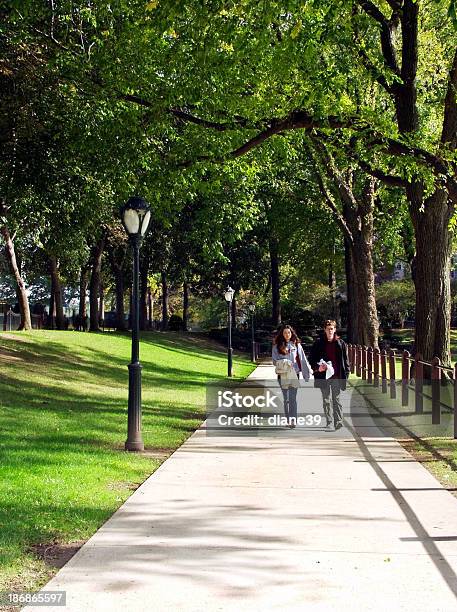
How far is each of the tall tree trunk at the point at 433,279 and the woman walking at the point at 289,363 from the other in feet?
13.3

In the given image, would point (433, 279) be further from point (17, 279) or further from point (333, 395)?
point (17, 279)

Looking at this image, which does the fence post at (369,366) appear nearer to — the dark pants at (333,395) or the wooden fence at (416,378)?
the wooden fence at (416,378)

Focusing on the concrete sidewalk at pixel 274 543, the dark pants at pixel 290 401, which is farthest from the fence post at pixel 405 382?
the concrete sidewalk at pixel 274 543

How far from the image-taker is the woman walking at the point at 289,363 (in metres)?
14.0

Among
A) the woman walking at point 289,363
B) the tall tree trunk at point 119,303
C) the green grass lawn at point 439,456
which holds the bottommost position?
the green grass lawn at point 439,456

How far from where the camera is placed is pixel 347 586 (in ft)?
17.5

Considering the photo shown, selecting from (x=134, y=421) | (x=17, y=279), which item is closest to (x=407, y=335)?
(x=17, y=279)

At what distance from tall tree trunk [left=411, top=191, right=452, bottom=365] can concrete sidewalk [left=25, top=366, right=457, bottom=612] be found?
7177 mm

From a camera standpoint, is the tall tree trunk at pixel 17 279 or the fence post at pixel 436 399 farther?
the tall tree trunk at pixel 17 279

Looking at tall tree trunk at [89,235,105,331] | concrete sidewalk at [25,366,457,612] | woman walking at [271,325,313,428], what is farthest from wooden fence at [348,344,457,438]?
tall tree trunk at [89,235,105,331]

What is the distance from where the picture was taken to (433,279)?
17406mm

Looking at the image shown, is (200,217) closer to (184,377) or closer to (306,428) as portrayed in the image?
(184,377)

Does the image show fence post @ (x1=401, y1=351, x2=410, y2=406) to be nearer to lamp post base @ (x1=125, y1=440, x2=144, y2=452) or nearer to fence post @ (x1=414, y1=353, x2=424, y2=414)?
fence post @ (x1=414, y1=353, x2=424, y2=414)

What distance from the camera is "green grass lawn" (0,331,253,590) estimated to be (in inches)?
272
